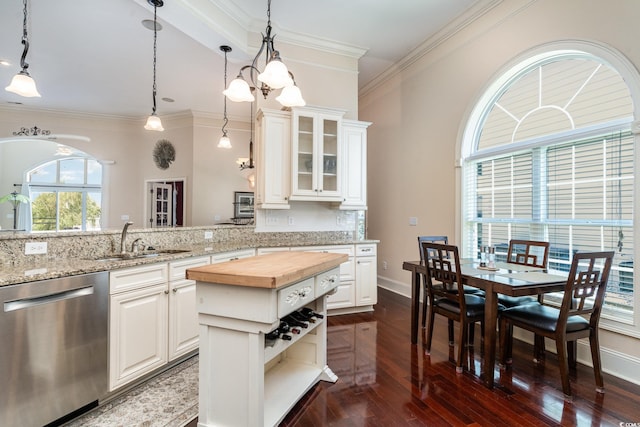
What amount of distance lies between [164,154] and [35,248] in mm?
5251

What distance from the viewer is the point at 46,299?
1663 millimetres

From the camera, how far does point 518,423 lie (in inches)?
70.5

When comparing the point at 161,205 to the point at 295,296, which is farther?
the point at 161,205

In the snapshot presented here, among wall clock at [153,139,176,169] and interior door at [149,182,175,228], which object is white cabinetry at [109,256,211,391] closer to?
interior door at [149,182,175,228]

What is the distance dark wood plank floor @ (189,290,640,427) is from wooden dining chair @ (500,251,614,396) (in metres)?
0.17

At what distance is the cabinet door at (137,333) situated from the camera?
1977 mm

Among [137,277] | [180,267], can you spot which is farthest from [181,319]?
[137,277]

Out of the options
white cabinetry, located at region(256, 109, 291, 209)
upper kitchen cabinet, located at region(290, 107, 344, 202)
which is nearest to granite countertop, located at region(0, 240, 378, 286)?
white cabinetry, located at region(256, 109, 291, 209)

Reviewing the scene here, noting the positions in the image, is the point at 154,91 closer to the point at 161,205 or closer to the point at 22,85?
the point at 22,85

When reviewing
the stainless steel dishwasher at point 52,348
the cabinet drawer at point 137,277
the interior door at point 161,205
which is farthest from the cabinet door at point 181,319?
the interior door at point 161,205

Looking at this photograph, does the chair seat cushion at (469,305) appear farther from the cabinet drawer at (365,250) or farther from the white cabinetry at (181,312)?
the white cabinetry at (181,312)

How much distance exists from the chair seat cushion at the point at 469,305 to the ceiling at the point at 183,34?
3166 mm

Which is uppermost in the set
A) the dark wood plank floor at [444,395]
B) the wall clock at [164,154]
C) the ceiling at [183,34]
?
the ceiling at [183,34]

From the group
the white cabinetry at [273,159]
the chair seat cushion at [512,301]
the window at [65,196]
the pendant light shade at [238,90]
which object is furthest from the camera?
the window at [65,196]
